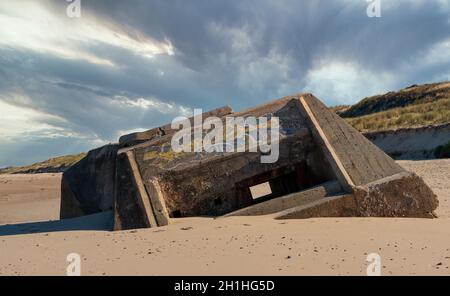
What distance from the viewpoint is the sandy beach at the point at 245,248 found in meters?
2.87

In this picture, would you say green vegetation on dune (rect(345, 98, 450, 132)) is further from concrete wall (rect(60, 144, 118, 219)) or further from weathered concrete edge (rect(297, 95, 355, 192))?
concrete wall (rect(60, 144, 118, 219))

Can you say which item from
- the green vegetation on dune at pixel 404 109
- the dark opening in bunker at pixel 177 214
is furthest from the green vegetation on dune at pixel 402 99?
the dark opening in bunker at pixel 177 214

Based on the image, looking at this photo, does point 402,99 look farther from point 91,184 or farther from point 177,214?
point 177,214

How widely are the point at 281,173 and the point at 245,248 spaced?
221 centimetres

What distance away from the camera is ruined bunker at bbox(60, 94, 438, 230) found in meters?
4.88

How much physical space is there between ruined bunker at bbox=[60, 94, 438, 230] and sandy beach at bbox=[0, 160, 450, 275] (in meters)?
0.32

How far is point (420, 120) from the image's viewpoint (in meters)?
21.5

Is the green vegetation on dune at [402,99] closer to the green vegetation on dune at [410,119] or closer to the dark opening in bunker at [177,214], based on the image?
the green vegetation on dune at [410,119]

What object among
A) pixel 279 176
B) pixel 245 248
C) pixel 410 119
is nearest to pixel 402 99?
pixel 410 119

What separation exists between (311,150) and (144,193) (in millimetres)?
2072

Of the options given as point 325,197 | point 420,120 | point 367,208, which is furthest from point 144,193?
point 420,120
